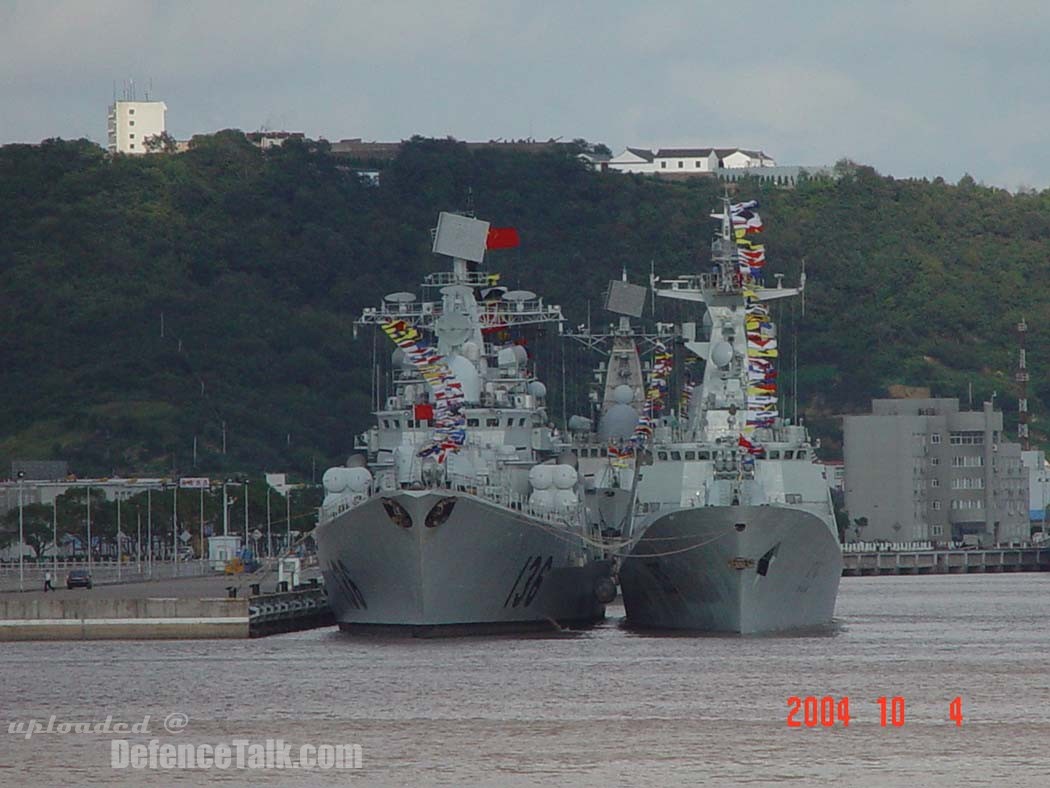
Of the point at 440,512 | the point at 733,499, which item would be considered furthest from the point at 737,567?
the point at 440,512

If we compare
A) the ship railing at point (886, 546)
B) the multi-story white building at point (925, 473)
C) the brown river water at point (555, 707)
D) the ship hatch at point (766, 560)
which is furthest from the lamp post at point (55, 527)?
the multi-story white building at point (925, 473)

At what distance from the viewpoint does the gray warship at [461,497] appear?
6969cm

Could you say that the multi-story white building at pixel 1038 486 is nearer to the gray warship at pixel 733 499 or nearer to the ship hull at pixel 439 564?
the gray warship at pixel 733 499

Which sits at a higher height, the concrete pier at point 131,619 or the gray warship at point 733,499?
the gray warship at point 733,499

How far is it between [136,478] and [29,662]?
80886mm

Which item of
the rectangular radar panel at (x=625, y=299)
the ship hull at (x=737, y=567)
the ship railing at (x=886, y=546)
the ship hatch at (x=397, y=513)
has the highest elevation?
the rectangular radar panel at (x=625, y=299)

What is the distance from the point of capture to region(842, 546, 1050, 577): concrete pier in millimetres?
146125

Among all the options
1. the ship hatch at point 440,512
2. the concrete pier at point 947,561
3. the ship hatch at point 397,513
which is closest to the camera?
the ship hatch at point 440,512

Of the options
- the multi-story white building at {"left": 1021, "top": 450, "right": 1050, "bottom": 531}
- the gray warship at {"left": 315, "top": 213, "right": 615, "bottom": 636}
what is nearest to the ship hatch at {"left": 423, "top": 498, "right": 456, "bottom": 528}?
the gray warship at {"left": 315, "top": 213, "right": 615, "bottom": 636}

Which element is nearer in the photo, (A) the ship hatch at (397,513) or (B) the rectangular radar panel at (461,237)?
(A) the ship hatch at (397,513)

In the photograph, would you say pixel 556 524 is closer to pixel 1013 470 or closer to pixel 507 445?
pixel 507 445

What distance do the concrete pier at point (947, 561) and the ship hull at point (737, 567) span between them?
233 feet

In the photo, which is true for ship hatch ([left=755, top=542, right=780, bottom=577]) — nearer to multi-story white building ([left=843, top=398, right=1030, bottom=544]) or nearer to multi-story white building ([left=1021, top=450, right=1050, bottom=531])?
multi-story white building ([left=843, top=398, right=1030, bottom=544])

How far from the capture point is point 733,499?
70.2 meters
